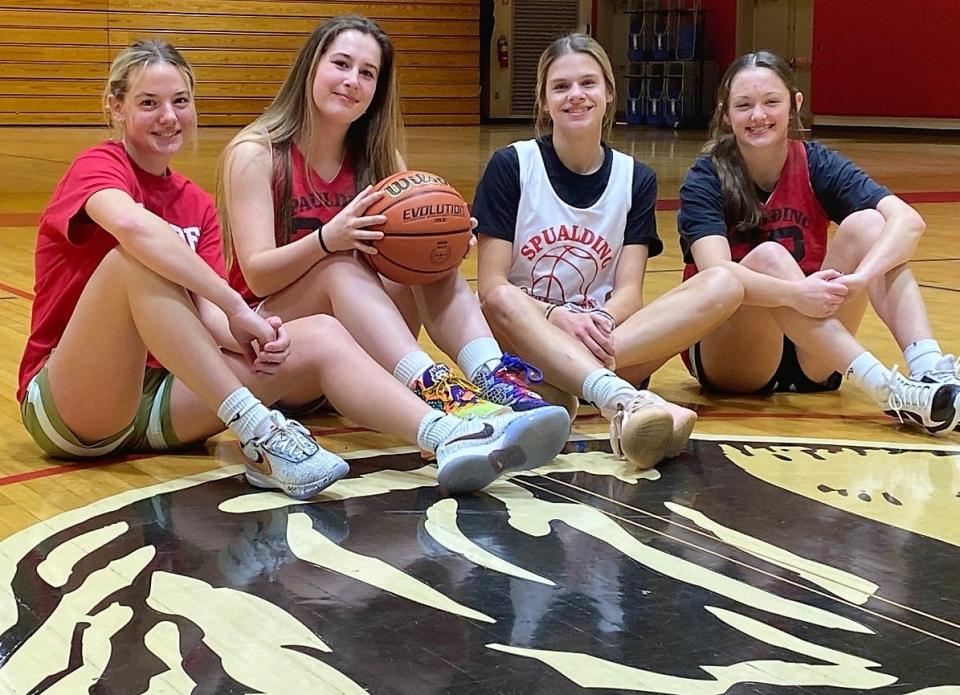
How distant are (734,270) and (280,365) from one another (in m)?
1.01

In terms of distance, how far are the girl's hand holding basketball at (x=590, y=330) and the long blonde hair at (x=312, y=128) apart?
47 centimetres

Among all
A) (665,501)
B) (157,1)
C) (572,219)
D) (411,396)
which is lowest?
(665,501)

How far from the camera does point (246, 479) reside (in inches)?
97.3

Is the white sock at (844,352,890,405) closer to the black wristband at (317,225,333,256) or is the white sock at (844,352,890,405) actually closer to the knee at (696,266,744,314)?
the knee at (696,266,744,314)

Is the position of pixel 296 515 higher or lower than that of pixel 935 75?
lower

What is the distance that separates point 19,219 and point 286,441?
4.87 m

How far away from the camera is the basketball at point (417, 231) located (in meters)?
2.56

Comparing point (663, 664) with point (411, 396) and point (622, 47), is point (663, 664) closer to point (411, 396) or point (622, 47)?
point (411, 396)

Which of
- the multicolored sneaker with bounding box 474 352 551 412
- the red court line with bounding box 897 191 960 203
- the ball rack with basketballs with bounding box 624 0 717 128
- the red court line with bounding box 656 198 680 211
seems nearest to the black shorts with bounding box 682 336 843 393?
the multicolored sneaker with bounding box 474 352 551 412

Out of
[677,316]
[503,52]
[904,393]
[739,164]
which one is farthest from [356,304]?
[503,52]

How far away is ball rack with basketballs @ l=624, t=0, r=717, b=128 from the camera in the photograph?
17.1m

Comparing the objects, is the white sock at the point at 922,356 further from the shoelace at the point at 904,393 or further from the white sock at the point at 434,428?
the white sock at the point at 434,428

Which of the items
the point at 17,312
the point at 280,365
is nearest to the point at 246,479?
the point at 280,365

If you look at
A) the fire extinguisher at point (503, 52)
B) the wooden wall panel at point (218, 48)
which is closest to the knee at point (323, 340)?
the wooden wall panel at point (218, 48)
